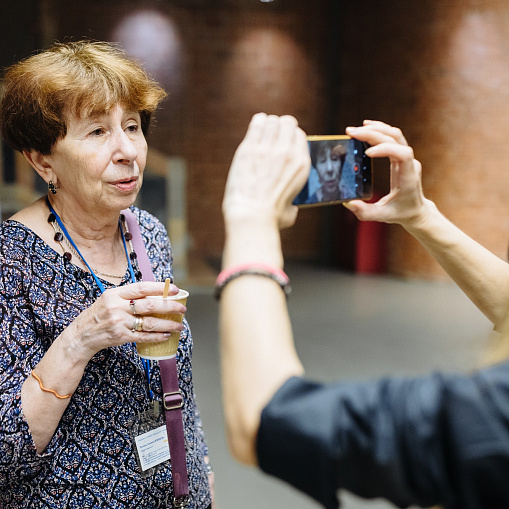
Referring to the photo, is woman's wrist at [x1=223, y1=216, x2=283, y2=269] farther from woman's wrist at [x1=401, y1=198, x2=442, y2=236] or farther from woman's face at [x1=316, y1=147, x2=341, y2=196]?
woman's wrist at [x1=401, y1=198, x2=442, y2=236]

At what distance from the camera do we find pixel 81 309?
1.32m

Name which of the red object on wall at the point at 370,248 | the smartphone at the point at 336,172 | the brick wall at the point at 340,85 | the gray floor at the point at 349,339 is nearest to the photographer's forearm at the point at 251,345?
the smartphone at the point at 336,172

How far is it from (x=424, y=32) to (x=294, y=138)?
691 cm

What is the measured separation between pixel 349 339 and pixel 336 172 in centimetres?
402

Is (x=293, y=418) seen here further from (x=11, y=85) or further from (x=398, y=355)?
(x=398, y=355)

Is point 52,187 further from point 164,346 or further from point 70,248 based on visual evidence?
point 164,346

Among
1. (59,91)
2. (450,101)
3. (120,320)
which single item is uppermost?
(59,91)

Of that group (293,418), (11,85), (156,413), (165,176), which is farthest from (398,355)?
(293,418)

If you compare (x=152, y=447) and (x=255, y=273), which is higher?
(x=255, y=273)

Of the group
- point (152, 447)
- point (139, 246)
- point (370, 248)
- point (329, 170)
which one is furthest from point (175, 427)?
point (370, 248)

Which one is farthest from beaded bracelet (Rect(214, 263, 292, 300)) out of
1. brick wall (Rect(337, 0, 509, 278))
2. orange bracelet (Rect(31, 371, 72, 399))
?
brick wall (Rect(337, 0, 509, 278))

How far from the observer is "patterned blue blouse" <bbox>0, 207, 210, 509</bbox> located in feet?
3.90

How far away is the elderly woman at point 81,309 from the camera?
1.18 m

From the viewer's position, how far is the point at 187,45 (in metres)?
6.91
